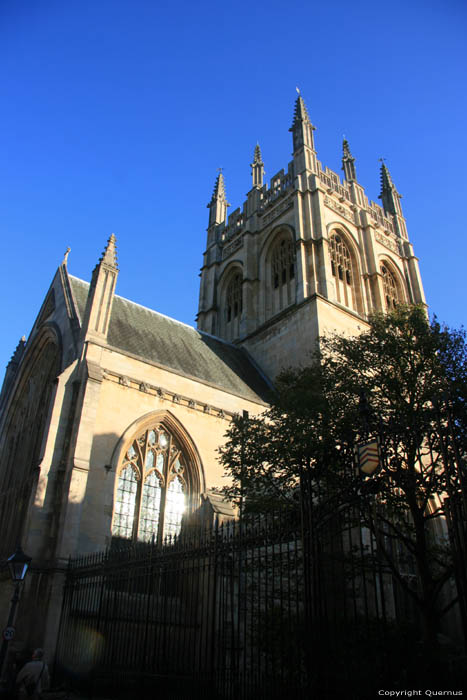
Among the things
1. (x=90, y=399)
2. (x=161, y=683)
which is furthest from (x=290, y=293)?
(x=161, y=683)

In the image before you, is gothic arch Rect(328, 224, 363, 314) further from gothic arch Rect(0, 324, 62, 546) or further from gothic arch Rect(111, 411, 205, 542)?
gothic arch Rect(0, 324, 62, 546)

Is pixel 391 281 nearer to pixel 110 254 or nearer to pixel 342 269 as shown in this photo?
pixel 342 269

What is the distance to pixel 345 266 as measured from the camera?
2916 cm

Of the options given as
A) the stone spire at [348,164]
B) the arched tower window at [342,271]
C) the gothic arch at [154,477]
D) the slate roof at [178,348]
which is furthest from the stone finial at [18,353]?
the stone spire at [348,164]

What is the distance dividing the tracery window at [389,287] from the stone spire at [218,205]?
11891mm

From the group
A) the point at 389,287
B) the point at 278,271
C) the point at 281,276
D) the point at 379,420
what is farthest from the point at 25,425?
the point at 389,287

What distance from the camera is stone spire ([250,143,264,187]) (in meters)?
34.6

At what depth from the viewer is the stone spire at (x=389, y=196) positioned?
37094 mm

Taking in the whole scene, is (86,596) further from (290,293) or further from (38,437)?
(290,293)

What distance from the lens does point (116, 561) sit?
1154cm

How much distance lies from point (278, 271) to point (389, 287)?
721cm

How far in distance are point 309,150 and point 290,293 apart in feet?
31.0

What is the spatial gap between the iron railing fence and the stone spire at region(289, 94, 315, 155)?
79.1 feet

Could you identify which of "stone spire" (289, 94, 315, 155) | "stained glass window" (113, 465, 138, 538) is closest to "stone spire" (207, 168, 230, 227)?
A: "stone spire" (289, 94, 315, 155)
